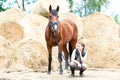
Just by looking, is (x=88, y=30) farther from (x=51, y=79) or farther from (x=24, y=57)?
(x=51, y=79)

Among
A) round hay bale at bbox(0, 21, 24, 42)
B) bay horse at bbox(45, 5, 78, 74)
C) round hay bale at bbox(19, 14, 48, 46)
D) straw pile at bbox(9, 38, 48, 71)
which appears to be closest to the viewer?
bay horse at bbox(45, 5, 78, 74)

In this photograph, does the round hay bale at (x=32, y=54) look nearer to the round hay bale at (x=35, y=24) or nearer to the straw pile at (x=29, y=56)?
the straw pile at (x=29, y=56)

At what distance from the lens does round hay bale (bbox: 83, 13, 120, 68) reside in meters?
11.4

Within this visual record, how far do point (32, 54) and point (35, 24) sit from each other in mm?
2856

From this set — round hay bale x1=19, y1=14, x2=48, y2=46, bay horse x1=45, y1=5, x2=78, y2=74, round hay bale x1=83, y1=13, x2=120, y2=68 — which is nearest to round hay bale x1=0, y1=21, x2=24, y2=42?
round hay bale x1=19, y1=14, x2=48, y2=46

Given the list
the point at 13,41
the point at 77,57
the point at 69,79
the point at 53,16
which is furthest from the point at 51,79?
the point at 13,41

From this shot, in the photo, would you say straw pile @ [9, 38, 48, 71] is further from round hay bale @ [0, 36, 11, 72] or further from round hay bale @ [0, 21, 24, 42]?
round hay bale @ [0, 21, 24, 42]

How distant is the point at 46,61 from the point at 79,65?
1.69 metres

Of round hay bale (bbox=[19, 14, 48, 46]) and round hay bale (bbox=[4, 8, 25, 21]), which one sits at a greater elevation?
round hay bale (bbox=[4, 8, 25, 21])

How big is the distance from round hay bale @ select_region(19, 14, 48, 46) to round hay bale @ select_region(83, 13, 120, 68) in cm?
128

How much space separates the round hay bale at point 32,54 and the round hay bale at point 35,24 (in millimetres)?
1892

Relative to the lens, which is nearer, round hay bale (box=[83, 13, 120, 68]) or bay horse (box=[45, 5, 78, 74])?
bay horse (box=[45, 5, 78, 74])

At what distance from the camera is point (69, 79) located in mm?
7836

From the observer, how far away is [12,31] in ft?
36.8
